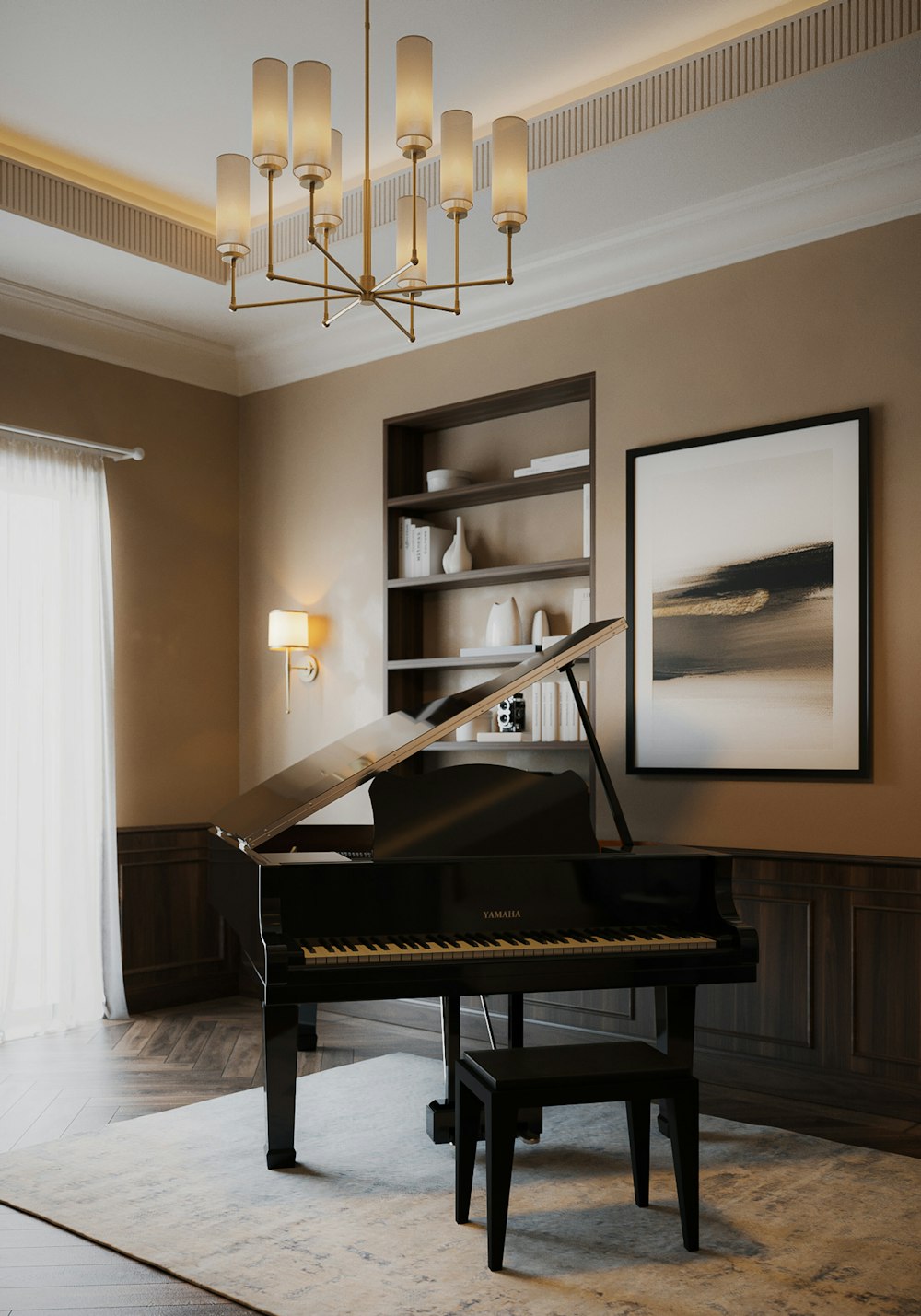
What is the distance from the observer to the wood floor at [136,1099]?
8.75 feet

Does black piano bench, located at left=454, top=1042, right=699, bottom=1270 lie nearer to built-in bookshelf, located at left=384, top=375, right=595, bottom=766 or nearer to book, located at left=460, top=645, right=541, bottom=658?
built-in bookshelf, located at left=384, top=375, right=595, bottom=766

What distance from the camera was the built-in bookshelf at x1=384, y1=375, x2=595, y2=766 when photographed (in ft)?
16.9

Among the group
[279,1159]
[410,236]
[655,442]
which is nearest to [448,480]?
[655,442]

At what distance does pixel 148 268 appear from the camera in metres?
5.11

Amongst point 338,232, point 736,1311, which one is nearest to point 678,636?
point 338,232

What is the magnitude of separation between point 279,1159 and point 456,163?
284cm

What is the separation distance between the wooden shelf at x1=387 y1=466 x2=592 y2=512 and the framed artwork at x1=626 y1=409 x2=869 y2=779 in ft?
1.20

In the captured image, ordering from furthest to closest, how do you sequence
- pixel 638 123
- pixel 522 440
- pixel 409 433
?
pixel 409 433 < pixel 522 440 < pixel 638 123

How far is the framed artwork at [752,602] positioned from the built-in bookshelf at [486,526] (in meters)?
0.30

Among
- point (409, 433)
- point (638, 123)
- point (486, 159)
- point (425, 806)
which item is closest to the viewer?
point (425, 806)

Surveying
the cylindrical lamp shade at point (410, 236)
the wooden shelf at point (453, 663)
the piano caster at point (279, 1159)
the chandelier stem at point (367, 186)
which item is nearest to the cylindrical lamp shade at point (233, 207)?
the chandelier stem at point (367, 186)

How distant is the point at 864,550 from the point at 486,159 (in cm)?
199

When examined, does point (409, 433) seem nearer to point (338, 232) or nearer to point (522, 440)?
point (522, 440)

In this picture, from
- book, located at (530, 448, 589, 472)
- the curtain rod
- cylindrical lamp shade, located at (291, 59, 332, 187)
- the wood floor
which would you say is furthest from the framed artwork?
the curtain rod
